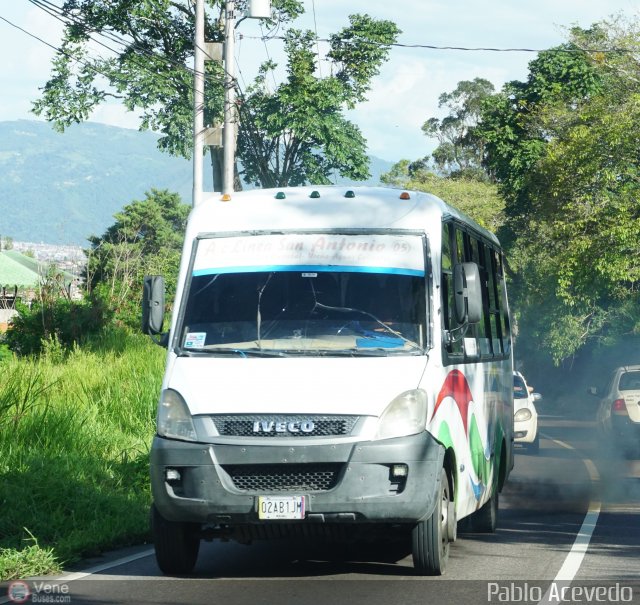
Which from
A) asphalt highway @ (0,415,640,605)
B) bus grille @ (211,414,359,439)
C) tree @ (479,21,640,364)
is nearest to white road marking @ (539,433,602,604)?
asphalt highway @ (0,415,640,605)

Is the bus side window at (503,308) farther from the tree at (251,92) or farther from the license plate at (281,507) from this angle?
the tree at (251,92)

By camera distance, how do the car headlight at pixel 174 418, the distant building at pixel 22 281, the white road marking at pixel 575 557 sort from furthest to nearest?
1. the distant building at pixel 22 281
2. the car headlight at pixel 174 418
3. the white road marking at pixel 575 557

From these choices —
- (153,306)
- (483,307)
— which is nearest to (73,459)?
(153,306)

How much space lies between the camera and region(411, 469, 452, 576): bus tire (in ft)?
28.7

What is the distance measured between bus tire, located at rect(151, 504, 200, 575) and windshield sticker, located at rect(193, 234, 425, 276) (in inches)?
78.7

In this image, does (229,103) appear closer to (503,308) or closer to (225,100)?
(225,100)

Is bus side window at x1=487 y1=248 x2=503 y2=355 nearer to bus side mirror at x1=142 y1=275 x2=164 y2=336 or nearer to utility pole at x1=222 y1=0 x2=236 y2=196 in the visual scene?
bus side mirror at x1=142 y1=275 x2=164 y2=336

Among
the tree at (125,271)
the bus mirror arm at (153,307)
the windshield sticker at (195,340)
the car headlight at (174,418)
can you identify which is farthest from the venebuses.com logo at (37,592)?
the tree at (125,271)

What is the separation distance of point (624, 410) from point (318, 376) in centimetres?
1396

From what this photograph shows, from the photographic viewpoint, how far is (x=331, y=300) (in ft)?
31.2

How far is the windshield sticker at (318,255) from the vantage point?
31.5ft

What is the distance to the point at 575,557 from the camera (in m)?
10.0

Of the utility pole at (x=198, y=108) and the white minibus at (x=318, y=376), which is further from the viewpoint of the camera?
the utility pole at (x=198, y=108)

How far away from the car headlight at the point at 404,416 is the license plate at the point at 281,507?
0.71 metres
